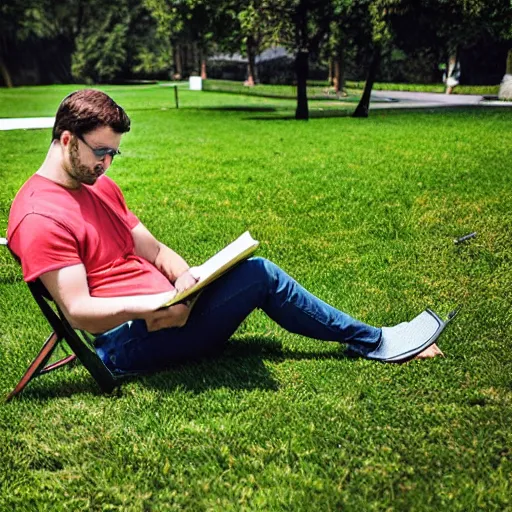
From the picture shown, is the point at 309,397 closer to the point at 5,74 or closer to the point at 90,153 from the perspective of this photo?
the point at 90,153

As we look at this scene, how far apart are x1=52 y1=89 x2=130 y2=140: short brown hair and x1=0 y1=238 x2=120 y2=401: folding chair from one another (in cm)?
70

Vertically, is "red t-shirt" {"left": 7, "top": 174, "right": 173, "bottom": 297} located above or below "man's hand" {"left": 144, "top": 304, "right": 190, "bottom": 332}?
above

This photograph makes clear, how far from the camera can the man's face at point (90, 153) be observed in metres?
3.00

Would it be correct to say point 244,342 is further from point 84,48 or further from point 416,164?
point 84,48

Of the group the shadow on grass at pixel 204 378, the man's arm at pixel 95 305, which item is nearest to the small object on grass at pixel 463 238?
the shadow on grass at pixel 204 378

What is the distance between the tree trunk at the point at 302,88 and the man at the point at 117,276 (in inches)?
670

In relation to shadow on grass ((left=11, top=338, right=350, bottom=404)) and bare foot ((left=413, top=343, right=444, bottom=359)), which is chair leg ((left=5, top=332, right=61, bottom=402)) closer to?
shadow on grass ((left=11, top=338, right=350, bottom=404))

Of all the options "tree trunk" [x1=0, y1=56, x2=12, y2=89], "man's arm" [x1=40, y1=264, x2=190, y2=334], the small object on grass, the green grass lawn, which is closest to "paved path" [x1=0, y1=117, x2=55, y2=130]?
the green grass lawn

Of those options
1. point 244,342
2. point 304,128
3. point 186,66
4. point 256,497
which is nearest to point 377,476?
point 256,497

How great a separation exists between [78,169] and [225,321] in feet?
3.48

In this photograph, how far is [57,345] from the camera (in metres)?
3.43

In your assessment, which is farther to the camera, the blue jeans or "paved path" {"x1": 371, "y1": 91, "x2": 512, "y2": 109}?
"paved path" {"x1": 371, "y1": 91, "x2": 512, "y2": 109}

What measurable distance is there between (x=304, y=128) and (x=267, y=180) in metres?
7.97

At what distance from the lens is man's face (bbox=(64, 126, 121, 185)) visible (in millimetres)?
3004
